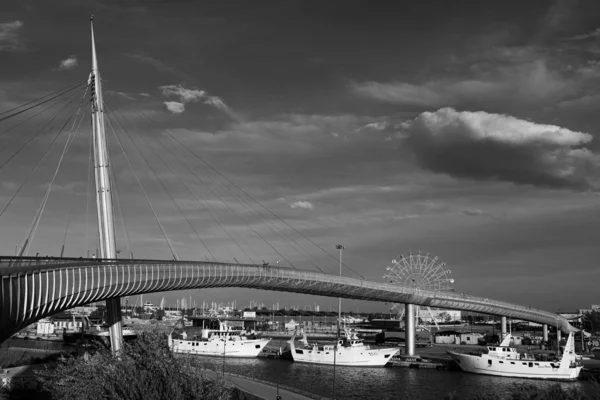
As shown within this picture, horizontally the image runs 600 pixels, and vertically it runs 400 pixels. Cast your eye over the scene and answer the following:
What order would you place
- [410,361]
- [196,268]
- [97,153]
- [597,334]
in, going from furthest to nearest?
[597,334]
[410,361]
[196,268]
[97,153]

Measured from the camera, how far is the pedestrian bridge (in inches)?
1198

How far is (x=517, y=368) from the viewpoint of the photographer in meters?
80.1

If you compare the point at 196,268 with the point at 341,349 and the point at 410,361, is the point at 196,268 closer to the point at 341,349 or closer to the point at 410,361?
the point at 341,349

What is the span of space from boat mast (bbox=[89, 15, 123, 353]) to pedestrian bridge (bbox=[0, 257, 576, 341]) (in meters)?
2.69

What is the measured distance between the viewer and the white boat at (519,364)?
77.4 meters

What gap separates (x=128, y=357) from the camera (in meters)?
29.3

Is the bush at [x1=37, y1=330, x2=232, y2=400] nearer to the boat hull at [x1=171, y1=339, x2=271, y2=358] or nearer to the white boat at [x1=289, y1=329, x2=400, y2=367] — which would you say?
the white boat at [x1=289, y1=329, x2=400, y2=367]

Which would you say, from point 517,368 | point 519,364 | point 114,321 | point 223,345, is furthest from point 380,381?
point 223,345

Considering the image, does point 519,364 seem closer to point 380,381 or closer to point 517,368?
point 517,368

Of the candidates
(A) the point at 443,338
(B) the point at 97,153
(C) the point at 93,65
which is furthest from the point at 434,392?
(A) the point at 443,338

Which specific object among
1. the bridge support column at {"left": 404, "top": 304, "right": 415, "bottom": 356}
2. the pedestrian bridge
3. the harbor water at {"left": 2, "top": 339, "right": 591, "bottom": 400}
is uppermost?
the pedestrian bridge

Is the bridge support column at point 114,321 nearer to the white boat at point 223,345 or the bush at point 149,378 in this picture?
the bush at point 149,378

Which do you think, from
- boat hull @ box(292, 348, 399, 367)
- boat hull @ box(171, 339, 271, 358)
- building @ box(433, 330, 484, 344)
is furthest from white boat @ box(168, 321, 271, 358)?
building @ box(433, 330, 484, 344)

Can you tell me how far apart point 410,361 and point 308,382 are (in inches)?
1080
